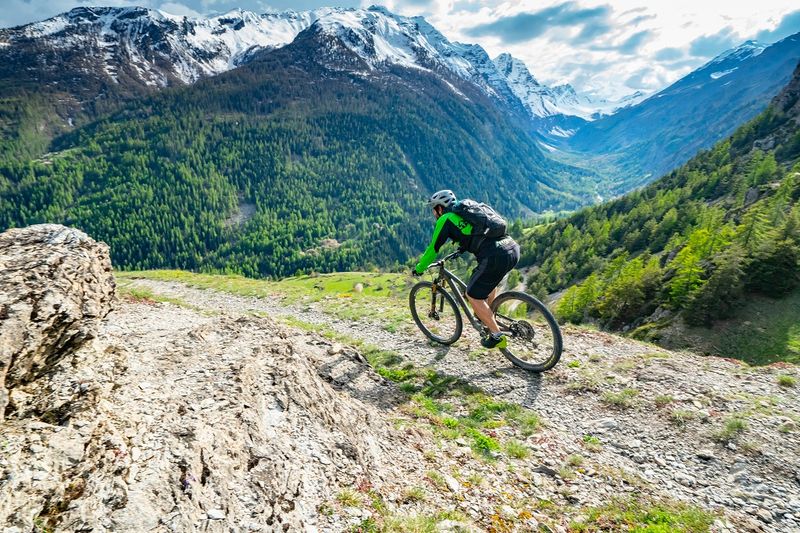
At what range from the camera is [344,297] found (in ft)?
79.8

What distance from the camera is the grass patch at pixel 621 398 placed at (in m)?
9.84

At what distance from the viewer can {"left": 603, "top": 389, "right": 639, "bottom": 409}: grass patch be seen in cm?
984

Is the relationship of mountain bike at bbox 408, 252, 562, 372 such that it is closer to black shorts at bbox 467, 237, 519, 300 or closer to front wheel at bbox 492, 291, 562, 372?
front wheel at bbox 492, 291, 562, 372

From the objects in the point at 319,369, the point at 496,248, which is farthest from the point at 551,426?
the point at 319,369

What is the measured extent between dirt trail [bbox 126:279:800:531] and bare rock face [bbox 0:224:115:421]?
9.26 metres

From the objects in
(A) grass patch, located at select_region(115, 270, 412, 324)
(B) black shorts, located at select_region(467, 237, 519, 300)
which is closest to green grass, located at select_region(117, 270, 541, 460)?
(A) grass patch, located at select_region(115, 270, 412, 324)

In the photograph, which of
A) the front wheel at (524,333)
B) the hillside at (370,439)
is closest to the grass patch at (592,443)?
the hillside at (370,439)

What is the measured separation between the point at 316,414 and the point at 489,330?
6184 mm

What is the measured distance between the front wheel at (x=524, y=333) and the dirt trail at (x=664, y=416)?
43 centimetres

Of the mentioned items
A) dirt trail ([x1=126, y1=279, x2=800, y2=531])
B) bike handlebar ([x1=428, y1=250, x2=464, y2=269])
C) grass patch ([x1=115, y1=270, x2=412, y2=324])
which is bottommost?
grass patch ([x1=115, y1=270, x2=412, y2=324])

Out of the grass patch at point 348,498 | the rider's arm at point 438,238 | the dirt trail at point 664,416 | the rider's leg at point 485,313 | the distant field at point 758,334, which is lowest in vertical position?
the distant field at point 758,334

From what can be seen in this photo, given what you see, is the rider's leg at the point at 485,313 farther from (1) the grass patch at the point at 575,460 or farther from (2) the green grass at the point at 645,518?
(2) the green grass at the point at 645,518

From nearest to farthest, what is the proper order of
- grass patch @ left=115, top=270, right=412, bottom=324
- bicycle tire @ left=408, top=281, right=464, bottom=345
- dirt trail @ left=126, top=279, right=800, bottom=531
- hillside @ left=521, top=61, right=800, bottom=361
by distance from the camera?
dirt trail @ left=126, top=279, right=800, bottom=531, bicycle tire @ left=408, top=281, right=464, bottom=345, grass patch @ left=115, top=270, right=412, bottom=324, hillside @ left=521, top=61, right=800, bottom=361

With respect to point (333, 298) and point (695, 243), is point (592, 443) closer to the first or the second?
point (333, 298)
